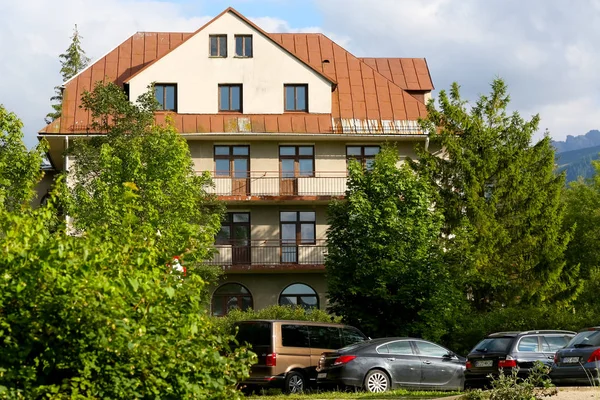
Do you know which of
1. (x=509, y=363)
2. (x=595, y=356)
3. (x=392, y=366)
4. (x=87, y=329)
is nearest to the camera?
(x=87, y=329)

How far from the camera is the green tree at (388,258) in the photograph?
31.5 metres

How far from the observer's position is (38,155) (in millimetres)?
27969

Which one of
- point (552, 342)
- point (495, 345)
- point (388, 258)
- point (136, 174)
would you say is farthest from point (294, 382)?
point (136, 174)

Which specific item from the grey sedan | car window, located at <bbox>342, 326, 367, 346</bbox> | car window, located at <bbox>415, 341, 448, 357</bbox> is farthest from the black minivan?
car window, located at <bbox>415, 341, 448, 357</bbox>

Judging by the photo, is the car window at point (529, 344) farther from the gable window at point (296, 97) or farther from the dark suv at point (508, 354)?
the gable window at point (296, 97)

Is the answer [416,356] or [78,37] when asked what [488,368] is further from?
[78,37]

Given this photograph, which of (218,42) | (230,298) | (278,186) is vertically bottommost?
(230,298)

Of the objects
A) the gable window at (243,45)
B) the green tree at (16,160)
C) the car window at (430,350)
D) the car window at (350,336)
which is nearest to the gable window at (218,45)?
Result: the gable window at (243,45)

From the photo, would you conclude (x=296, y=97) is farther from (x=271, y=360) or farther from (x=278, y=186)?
(x=271, y=360)

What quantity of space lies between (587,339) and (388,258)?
42.0ft

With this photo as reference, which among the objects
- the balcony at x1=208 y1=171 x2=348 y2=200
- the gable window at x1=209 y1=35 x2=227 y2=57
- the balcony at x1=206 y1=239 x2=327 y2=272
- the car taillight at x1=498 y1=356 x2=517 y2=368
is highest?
the gable window at x1=209 y1=35 x2=227 y2=57

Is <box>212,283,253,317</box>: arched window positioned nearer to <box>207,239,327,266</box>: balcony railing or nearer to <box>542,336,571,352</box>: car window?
<box>207,239,327,266</box>: balcony railing

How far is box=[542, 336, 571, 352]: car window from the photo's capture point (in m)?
23.6

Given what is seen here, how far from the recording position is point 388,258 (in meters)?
32.5
